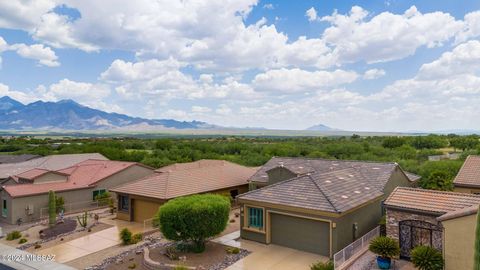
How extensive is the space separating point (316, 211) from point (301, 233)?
201 cm

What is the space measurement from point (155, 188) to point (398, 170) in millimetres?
19462

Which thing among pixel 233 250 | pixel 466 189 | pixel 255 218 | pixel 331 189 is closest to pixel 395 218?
pixel 331 189

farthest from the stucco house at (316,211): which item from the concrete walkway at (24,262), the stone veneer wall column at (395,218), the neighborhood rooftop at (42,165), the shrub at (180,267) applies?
the neighborhood rooftop at (42,165)

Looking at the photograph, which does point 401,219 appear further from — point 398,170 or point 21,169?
point 21,169

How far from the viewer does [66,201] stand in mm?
31688

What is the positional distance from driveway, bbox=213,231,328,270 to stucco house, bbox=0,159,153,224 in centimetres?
1811

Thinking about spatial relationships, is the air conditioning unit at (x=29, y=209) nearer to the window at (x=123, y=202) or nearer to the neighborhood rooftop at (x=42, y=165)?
the window at (x=123, y=202)

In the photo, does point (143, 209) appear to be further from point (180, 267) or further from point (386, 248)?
point (386, 248)

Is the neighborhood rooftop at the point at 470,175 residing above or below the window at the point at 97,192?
above

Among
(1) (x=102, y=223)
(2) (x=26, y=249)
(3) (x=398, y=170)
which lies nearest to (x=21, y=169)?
(1) (x=102, y=223)

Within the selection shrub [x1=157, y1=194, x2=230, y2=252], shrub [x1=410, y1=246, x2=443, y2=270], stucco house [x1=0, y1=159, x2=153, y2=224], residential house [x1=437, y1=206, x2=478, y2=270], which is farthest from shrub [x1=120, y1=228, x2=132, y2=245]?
residential house [x1=437, y1=206, x2=478, y2=270]

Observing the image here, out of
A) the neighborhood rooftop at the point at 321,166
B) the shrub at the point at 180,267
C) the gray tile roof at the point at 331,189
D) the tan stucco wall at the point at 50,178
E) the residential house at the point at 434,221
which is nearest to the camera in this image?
the residential house at the point at 434,221

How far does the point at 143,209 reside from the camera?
27.1 metres

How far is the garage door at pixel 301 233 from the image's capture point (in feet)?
62.6
